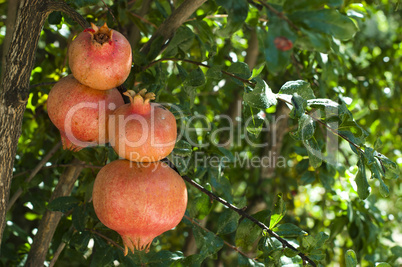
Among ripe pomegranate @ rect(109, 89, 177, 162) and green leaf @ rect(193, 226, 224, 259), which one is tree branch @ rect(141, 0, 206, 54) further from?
green leaf @ rect(193, 226, 224, 259)

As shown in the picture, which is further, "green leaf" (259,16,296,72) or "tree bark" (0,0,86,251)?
"tree bark" (0,0,86,251)

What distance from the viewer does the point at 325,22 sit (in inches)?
19.8

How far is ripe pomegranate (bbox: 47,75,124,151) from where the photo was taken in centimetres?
66

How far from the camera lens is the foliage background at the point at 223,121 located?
2.33 ft

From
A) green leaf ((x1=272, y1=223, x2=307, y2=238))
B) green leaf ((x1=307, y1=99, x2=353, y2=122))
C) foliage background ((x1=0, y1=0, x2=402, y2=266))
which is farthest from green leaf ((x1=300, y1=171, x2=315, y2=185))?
green leaf ((x1=307, y1=99, x2=353, y2=122))

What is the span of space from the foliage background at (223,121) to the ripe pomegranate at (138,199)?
0.15 metres

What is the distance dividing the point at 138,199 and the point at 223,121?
1.14 metres

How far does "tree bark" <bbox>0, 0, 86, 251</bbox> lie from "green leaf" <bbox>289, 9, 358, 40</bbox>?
1.37 feet

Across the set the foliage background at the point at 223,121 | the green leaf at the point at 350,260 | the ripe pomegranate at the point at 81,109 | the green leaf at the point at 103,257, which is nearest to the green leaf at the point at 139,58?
the foliage background at the point at 223,121

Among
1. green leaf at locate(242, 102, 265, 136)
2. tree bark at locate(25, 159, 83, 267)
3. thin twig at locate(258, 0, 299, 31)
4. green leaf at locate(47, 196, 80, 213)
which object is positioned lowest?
tree bark at locate(25, 159, 83, 267)

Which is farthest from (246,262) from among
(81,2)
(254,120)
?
(81,2)

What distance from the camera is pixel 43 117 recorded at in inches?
52.3

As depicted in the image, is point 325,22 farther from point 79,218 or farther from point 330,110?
point 79,218

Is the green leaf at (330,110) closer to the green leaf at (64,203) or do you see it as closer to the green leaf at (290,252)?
the green leaf at (290,252)
